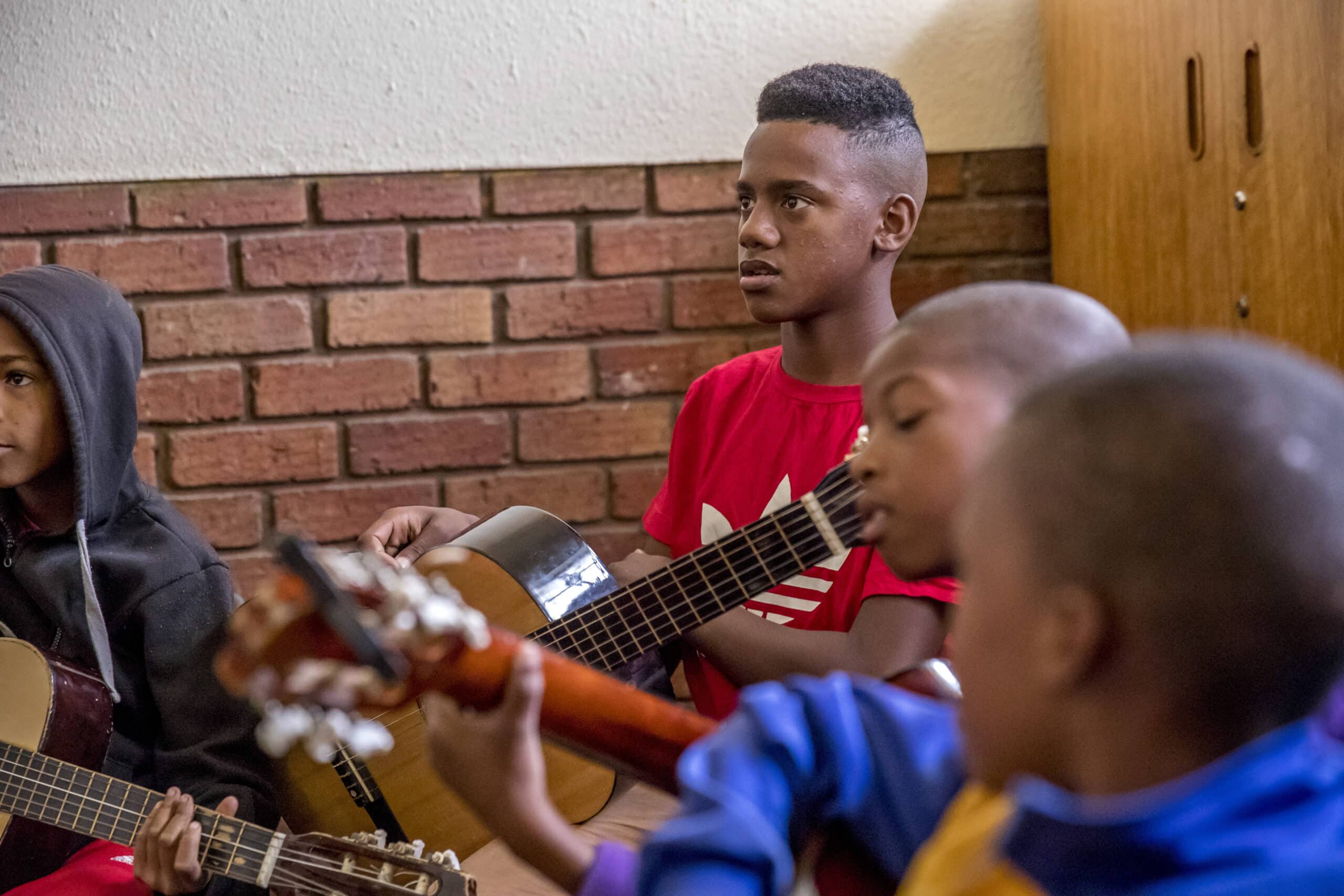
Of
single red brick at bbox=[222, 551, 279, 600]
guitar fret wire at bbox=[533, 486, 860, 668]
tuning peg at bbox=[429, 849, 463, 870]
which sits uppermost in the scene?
guitar fret wire at bbox=[533, 486, 860, 668]

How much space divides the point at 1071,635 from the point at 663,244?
1439 millimetres

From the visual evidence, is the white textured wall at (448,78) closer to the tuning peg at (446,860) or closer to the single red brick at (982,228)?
the single red brick at (982,228)

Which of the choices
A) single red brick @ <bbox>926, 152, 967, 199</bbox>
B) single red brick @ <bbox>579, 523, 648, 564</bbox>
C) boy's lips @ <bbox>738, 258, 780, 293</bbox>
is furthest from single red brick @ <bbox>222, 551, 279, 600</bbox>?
single red brick @ <bbox>926, 152, 967, 199</bbox>

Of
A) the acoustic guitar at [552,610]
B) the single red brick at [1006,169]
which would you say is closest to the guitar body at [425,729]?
the acoustic guitar at [552,610]

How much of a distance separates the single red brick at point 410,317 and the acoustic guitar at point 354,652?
1.25 metres

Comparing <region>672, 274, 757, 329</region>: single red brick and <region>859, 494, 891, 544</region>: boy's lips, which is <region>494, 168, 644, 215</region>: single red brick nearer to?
<region>672, 274, 757, 329</region>: single red brick

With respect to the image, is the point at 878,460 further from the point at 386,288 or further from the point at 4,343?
the point at 386,288

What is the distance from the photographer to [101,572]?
142 cm

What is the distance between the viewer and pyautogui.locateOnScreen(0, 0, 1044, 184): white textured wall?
5.76 ft

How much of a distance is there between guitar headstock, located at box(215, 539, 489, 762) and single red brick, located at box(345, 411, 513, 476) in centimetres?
128

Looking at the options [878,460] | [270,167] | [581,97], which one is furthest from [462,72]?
[878,460]

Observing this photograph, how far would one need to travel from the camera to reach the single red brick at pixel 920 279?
73.7 inches

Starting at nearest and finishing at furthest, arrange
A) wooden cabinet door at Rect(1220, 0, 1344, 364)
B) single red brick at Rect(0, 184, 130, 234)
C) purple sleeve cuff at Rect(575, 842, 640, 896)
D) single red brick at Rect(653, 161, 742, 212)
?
purple sleeve cuff at Rect(575, 842, 640, 896) < wooden cabinet door at Rect(1220, 0, 1344, 364) < single red brick at Rect(0, 184, 130, 234) < single red brick at Rect(653, 161, 742, 212)

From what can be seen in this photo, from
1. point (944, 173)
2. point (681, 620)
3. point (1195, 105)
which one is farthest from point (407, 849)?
point (944, 173)
